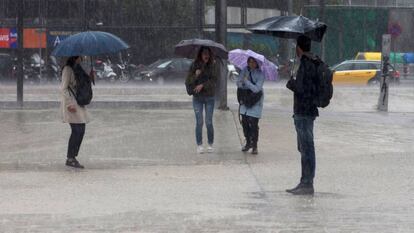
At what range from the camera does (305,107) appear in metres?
10.4

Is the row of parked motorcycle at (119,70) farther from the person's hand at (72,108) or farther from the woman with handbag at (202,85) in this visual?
the person's hand at (72,108)

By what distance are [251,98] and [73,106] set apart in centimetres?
289

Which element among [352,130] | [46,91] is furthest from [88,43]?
[46,91]

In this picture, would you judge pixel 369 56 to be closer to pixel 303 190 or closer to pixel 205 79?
pixel 205 79

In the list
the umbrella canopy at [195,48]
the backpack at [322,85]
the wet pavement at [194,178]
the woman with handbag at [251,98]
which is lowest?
the wet pavement at [194,178]

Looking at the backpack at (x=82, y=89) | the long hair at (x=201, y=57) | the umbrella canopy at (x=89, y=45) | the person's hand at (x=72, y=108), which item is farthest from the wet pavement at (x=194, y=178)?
the umbrella canopy at (x=89, y=45)

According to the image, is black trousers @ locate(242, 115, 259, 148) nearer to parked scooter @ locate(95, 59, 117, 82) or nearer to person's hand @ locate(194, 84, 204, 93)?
person's hand @ locate(194, 84, 204, 93)

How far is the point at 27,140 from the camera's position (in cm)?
1520

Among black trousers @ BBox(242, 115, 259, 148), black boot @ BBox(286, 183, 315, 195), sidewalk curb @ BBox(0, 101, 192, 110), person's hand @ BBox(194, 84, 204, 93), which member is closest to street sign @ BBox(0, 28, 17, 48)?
sidewalk curb @ BBox(0, 101, 192, 110)

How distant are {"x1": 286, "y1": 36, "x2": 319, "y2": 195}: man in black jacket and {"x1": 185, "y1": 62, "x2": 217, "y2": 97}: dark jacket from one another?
3196 millimetres

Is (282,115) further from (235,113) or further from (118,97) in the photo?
(118,97)

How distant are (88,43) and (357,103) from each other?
14.0 metres

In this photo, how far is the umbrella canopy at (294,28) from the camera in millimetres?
10461

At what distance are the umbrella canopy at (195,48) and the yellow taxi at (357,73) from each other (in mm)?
24897
